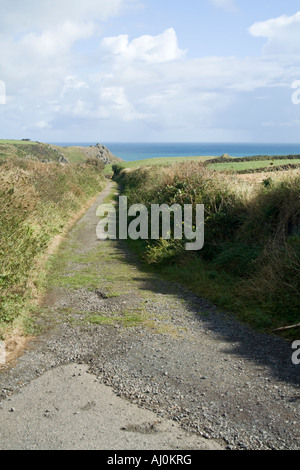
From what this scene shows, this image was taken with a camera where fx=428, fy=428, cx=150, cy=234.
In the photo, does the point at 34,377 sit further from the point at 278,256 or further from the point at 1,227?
the point at 278,256

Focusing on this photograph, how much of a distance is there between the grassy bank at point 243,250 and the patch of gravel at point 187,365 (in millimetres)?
726

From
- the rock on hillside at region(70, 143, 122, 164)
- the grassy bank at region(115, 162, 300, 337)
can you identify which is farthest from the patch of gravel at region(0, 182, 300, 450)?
the rock on hillside at region(70, 143, 122, 164)

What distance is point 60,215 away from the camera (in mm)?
18484

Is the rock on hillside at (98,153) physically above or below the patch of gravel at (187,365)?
above

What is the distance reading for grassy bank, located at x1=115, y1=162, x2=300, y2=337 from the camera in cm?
789

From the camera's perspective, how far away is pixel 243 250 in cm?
1042

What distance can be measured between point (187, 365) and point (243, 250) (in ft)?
17.0

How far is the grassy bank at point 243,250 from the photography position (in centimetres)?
789
